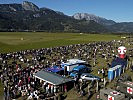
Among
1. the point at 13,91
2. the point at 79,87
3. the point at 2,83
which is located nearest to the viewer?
the point at 13,91

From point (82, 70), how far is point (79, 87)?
9.30m

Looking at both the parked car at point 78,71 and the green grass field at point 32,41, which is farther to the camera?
the green grass field at point 32,41

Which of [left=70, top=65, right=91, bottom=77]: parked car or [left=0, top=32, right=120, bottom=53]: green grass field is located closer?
[left=70, top=65, right=91, bottom=77]: parked car

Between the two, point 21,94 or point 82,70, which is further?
point 82,70

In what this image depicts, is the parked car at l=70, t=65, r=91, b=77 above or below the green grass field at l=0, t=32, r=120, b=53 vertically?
above

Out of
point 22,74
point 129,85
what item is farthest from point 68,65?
point 129,85

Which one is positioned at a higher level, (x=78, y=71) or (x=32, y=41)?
(x=78, y=71)

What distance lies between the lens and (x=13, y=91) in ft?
109

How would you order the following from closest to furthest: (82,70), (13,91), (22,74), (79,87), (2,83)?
(13,91), (79,87), (2,83), (22,74), (82,70)

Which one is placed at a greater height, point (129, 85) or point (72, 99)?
point (129, 85)

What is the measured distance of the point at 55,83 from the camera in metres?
34.2

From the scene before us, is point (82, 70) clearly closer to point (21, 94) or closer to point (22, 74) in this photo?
point (22, 74)

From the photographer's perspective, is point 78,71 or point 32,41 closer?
point 78,71

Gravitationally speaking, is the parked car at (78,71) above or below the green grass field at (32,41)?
above
